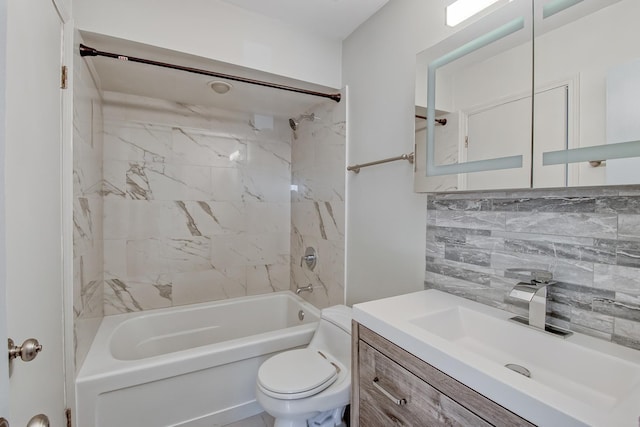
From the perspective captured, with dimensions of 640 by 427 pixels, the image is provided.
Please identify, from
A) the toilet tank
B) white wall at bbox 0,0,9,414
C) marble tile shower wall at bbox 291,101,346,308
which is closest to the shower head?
marble tile shower wall at bbox 291,101,346,308

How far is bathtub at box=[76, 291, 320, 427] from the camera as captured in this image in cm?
152

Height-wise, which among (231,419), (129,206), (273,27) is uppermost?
(273,27)

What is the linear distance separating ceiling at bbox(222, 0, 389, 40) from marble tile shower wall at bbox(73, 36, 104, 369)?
3.27 ft

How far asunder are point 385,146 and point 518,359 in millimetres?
1247

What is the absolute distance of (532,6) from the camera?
3.51 feet

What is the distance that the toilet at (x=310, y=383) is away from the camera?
4.53 ft

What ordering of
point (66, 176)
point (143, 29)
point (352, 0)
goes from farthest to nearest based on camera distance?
1. point (352, 0)
2. point (143, 29)
3. point (66, 176)

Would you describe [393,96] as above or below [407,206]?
above

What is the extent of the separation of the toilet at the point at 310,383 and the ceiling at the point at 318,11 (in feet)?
6.23

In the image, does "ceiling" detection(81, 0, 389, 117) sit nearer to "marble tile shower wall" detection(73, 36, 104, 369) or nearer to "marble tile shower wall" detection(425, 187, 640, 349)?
"marble tile shower wall" detection(73, 36, 104, 369)

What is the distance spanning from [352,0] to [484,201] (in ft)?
4.52

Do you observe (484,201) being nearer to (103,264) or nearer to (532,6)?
(532,6)

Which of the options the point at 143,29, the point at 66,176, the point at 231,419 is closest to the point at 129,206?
the point at 66,176

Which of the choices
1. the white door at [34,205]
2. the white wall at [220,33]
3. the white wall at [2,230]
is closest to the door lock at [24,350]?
the white door at [34,205]
